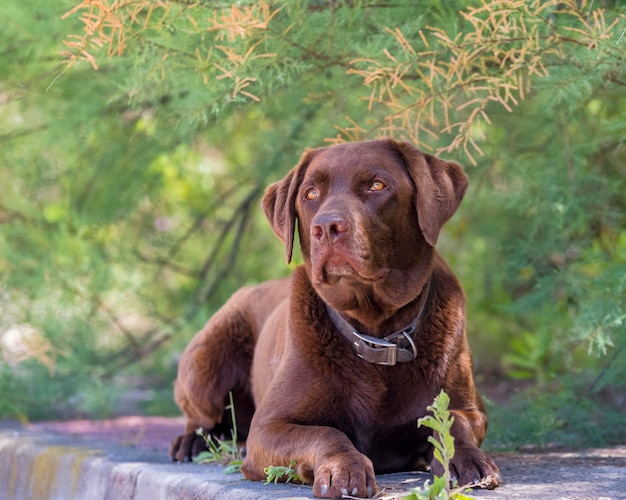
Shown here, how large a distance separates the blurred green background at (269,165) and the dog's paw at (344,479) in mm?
1566

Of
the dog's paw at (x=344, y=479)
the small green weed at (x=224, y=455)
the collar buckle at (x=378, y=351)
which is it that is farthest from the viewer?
the small green weed at (x=224, y=455)

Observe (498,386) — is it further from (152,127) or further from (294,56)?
(294,56)

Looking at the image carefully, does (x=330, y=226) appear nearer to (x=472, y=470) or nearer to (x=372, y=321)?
(x=372, y=321)

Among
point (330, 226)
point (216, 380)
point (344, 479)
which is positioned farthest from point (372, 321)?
point (216, 380)

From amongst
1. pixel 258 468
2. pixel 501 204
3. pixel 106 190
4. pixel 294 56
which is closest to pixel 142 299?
pixel 106 190

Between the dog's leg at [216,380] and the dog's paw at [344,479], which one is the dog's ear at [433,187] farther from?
the dog's leg at [216,380]

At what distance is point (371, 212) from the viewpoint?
11.5 ft

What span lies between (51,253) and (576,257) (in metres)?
3.40

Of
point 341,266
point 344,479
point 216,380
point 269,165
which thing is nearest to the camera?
point 344,479

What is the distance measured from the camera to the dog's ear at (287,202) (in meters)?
3.92

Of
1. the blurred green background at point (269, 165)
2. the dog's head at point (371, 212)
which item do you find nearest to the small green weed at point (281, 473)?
the dog's head at point (371, 212)

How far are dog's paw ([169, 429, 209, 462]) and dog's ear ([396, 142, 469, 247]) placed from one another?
5.48 feet

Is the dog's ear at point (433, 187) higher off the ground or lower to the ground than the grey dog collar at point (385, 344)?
higher

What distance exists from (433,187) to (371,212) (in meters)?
0.31
